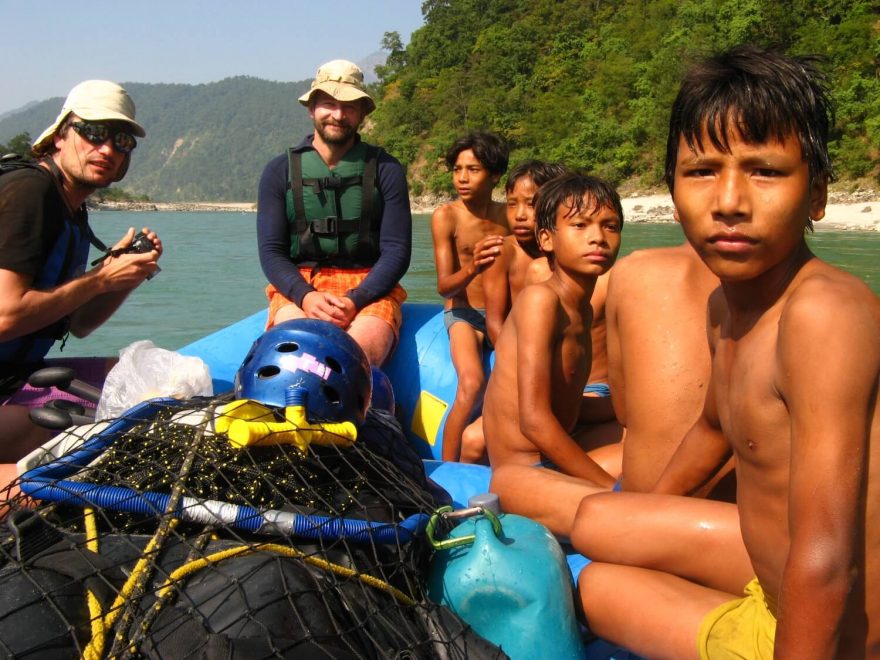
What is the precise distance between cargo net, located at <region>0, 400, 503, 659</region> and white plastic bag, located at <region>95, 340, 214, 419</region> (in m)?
0.80

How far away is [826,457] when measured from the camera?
1293mm

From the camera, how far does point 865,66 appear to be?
2977 centimetres

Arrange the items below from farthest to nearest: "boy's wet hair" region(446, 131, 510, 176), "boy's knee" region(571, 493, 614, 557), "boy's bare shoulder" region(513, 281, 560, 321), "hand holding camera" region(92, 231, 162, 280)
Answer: "boy's wet hair" region(446, 131, 510, 176) < "hand holding camera" region(92, 231, 162, 280) < "boy's bare shoulder" region(513, 281, 560, 321) < "boy's knee" region(571, 493, 614, 557)

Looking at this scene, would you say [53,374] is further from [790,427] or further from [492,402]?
[790,427]

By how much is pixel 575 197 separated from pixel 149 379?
1.57m

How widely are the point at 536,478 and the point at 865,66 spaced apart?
107 ft

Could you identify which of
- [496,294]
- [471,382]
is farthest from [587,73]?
[471,382]

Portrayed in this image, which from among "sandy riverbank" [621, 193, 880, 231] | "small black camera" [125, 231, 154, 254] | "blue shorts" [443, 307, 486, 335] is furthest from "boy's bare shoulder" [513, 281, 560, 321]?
"sandy riverbank" [621, 193, 880, 231]

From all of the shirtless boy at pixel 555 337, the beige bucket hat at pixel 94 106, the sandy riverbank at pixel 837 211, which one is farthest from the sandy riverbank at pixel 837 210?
the beige bucket hat at pixel 94 106

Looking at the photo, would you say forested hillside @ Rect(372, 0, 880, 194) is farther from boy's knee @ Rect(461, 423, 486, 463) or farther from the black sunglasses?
the black sunglasses

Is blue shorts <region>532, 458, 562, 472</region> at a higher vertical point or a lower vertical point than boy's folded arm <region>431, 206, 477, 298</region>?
lower

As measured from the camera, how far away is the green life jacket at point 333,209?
12.9ft

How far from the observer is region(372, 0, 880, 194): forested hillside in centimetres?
3017

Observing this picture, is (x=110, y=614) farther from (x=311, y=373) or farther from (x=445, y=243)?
(x=445, y=243)
